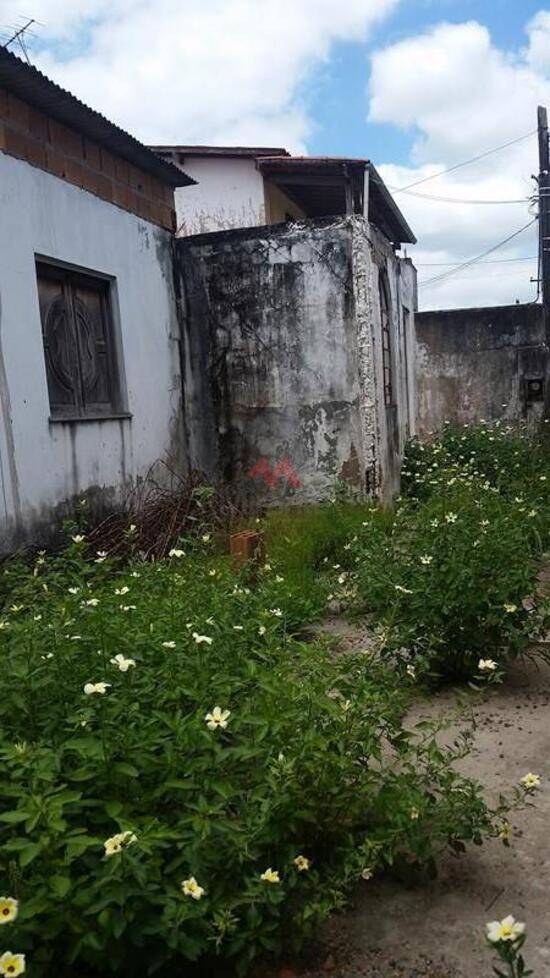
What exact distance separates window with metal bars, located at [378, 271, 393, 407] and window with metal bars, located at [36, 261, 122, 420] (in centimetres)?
337

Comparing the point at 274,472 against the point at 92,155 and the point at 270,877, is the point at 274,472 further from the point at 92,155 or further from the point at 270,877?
the point at 270,877

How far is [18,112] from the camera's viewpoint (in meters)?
Result: 5.44

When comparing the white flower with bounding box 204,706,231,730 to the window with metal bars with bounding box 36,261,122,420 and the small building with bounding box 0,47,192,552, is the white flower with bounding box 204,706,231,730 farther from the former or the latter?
the window with metal bars with bounding box 36,261,122,420

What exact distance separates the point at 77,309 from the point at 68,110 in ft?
5.02

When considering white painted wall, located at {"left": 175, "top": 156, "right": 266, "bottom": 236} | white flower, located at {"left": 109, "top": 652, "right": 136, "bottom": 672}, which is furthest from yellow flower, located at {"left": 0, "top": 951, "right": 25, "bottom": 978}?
white painted wall, located at {"left": 175, "top": 156, "right": 266, "bottom": 236}

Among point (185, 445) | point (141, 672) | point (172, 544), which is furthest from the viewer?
point (185, 445)

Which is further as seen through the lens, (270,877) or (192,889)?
(270,877)

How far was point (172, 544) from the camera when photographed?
612cm

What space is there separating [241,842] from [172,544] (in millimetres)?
4493

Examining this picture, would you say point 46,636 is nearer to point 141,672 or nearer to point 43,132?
point 141,672

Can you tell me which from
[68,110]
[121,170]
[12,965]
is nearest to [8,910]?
[12,965]

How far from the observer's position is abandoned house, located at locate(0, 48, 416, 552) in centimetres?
570

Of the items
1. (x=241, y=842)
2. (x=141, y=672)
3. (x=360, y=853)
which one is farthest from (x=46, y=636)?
(x=360, y=853)

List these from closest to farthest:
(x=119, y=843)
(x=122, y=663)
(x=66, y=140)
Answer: (x=119, y=843)
(x=122, y=663)
(x=66, y=140)
